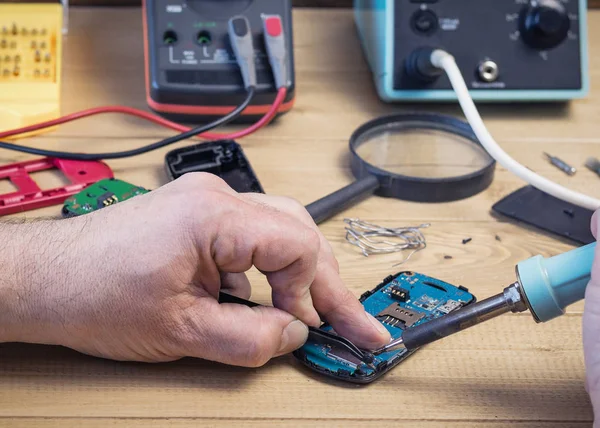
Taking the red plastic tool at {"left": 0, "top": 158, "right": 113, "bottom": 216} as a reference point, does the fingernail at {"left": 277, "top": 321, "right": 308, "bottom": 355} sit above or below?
below

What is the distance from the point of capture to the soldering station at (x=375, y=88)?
991 millimetres

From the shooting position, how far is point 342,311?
75 cm

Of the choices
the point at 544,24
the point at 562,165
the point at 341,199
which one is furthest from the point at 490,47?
the point at 341,199

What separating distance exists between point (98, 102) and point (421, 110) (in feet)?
1.52

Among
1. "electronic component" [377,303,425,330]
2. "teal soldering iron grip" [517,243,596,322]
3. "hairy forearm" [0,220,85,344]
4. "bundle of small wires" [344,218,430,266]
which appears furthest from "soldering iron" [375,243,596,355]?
"hairy forearm" [0,220,85,344]

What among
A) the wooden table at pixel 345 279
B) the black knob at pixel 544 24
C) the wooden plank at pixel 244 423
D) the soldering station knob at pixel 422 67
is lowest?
the wooden plank at pixel 244 423

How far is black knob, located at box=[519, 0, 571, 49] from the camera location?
1.16m

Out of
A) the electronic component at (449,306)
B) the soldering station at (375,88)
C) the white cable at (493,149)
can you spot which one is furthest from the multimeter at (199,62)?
the electronic component at (449,306)

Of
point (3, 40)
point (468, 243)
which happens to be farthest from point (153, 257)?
point (3, 40)

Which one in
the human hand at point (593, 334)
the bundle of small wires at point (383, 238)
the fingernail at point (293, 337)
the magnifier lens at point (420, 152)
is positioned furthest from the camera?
the magnifier lens at point (420, 152)

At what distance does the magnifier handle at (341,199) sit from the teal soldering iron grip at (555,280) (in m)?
0.34

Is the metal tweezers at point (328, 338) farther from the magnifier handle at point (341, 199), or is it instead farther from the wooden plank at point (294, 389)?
the magnifier handle at point (341, 199)

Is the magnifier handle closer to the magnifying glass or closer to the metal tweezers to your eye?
the magnifying glass

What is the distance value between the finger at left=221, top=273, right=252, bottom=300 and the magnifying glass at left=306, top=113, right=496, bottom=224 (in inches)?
6.5
